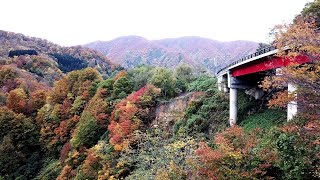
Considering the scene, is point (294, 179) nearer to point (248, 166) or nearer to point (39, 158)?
point (248, 166)

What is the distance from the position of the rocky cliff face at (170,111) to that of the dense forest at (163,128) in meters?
0.25

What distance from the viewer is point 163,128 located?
112ft

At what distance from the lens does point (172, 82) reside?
42781 millimetres

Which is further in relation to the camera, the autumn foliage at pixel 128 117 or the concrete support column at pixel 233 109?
the autumn foliage at pixel 128 117

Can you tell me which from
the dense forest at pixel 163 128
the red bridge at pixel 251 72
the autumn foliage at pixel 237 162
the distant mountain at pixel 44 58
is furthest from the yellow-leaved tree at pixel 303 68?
the distant mountain at pixel 44 58

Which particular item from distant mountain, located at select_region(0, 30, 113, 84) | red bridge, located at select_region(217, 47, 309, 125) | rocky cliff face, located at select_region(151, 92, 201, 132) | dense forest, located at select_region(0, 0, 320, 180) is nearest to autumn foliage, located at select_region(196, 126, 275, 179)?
dense forest, located at select_region(0, 0, 320, 180)

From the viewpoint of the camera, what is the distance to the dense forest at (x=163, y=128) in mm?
14477

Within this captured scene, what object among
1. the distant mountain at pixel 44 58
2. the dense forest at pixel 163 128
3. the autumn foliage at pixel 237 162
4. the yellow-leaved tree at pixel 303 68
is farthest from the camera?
the distant mountain at pixel 44 58

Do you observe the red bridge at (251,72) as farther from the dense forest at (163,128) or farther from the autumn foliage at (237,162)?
the autumn foliage at (237,162)

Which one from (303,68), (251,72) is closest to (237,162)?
(303,68)

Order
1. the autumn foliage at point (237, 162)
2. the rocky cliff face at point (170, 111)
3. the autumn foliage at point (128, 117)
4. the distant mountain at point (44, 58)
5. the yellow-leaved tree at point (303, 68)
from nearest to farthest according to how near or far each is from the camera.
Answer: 1. the yellow-leaved tree at point (303, 68)
2. the autumn foliage at point (237, 162)
3. the autumn foliage at point (128, 117)
4. the rocky cliff face at point (170, 111)
5. the distant mountain at point (44, 58)

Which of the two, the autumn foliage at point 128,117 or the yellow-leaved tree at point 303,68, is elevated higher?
the yellow-leaved tree at point 303,68

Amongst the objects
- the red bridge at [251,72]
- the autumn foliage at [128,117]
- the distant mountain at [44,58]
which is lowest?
the autumn foliage at [128,117]

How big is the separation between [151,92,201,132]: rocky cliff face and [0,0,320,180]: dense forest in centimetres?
25
